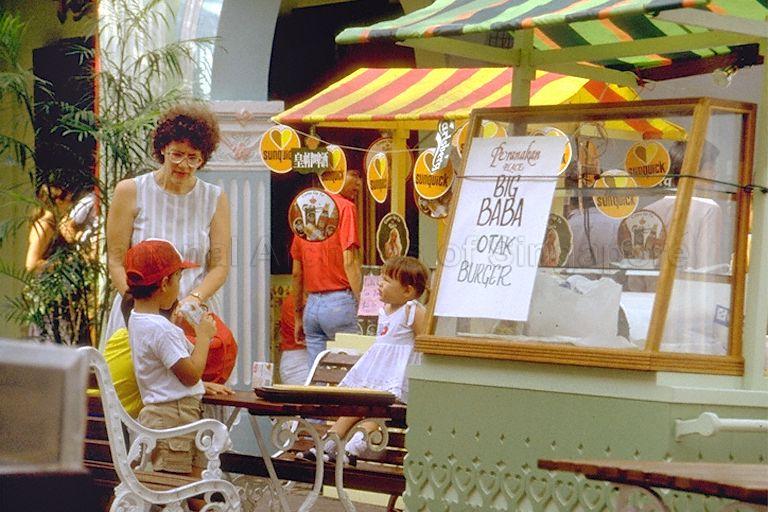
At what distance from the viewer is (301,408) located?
630cm

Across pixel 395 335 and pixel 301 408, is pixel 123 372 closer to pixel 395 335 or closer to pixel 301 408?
pixel 301 408

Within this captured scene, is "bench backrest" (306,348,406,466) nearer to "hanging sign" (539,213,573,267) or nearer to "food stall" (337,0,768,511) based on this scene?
"food stall" (337,0,768,511)

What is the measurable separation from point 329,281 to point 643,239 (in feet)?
19.6

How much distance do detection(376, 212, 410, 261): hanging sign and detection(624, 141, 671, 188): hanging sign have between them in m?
5.41

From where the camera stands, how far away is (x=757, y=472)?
4172mm

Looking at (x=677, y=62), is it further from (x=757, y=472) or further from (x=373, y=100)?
(x=373, y=100)

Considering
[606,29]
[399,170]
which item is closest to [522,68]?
[606,29]

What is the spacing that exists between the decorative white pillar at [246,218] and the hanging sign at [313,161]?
264mm

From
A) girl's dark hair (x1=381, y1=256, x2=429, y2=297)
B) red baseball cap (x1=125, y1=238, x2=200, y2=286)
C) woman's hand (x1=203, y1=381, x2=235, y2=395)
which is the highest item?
red baseball cap (x1=125, y1=238, x2=200, y2=286)

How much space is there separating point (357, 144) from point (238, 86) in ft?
12.8

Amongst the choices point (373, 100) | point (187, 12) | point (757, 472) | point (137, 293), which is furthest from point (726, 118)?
point (187, 12)

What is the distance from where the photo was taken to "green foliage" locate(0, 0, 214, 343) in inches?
390

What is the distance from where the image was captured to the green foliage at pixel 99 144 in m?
9.91

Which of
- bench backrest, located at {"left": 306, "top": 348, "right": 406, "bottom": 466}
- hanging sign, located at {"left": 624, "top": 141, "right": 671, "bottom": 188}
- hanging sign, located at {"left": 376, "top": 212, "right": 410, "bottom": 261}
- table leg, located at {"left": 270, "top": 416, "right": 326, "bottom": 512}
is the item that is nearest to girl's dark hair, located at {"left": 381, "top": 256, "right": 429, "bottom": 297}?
bench backrest, located at {"left": 306, "top": 348, "right": 406, "bottom": 466}
